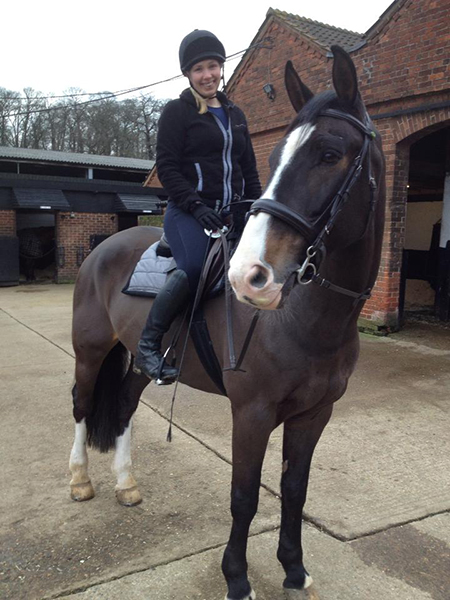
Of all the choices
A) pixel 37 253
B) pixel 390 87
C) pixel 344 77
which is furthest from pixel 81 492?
pixel 37 253

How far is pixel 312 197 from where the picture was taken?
1752 mm

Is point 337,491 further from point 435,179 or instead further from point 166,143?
point 435,179

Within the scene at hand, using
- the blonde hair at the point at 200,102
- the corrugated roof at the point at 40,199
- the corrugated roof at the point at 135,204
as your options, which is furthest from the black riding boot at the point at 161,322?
the corrugated roof at the point at 135,204

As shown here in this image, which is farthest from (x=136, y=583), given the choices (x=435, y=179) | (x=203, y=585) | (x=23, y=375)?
(x=435, y=179)

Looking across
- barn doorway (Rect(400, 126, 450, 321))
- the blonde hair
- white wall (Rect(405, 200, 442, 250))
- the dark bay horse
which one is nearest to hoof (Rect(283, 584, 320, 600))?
the dark bay horse

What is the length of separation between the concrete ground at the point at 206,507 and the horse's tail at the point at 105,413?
0.33 m

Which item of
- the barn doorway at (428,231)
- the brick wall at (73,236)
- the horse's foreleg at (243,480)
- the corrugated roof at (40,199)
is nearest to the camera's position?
the horse's foreleg at (243,480)

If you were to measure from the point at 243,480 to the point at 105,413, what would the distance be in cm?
157

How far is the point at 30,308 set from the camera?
11781 mm

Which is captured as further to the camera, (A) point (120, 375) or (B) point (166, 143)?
(A) point (120, 375)

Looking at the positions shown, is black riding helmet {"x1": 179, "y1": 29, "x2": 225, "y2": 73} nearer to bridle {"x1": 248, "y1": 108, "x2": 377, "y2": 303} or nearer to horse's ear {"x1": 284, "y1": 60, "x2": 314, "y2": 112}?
horse's ear {"x1": 284, "y1": 60, "x2": 314, "y2": 112}

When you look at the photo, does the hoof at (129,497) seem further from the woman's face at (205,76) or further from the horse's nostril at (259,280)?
the woman's face at (205,76)

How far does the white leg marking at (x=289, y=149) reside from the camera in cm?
177

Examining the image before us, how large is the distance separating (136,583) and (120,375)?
1487mm
